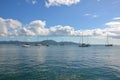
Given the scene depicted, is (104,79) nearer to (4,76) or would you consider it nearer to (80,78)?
(80,78)

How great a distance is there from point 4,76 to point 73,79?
616 inches

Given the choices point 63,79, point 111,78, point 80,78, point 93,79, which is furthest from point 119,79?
point 63,79

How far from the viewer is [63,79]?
4103 cm

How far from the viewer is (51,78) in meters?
41.8

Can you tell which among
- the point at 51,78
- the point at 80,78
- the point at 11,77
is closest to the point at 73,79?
the point at 80,78

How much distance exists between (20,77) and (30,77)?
7.25ft

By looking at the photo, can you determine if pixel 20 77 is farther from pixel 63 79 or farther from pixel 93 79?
pixel 93 79

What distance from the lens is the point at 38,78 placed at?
137 ft

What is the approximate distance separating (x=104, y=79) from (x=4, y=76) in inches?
886

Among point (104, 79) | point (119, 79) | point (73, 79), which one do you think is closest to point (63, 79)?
point (73, 79)

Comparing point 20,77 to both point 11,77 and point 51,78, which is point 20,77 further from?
point 51,78

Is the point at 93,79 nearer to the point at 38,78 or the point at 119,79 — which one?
the point at 119,79

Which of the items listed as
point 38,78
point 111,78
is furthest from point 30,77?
point 111,78

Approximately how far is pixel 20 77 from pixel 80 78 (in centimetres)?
1343
